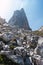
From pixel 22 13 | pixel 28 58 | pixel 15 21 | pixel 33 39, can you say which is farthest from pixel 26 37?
pixel 22 13

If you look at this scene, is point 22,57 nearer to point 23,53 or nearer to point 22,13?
point 23,53

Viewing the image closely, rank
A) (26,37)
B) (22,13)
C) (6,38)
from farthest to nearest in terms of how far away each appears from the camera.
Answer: (22,13), (26,37), (6,38)

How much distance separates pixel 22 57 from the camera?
39.6m

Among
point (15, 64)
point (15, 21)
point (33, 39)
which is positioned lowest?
point (15, 64)

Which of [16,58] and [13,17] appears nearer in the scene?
[16,58]

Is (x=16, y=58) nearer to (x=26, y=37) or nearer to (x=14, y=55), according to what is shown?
(x=14, y=55)

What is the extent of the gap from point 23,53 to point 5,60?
4.23 meters

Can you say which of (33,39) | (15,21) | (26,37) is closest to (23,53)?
(33,39)

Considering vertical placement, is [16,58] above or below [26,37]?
below

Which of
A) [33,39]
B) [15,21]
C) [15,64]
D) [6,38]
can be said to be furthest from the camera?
[15,21]

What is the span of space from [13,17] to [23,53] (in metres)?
98.0

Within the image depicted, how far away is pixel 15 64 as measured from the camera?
36812 mm

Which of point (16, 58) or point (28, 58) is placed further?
point (28, 58)

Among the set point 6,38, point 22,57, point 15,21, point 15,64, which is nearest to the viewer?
point 15,64
